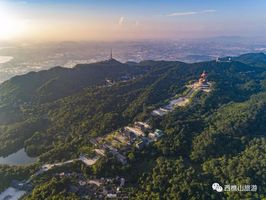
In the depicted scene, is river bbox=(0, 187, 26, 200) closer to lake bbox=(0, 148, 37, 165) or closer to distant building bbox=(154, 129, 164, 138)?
lake bbox=(0, 148, 37, 165)

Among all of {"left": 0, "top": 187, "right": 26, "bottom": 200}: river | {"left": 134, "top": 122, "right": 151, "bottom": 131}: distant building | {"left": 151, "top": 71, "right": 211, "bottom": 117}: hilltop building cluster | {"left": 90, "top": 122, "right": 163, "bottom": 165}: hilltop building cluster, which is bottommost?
{"left": 0, "top": 187, "right": 26, "bottom": 200}: river

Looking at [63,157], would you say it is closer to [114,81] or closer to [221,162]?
[221,162]

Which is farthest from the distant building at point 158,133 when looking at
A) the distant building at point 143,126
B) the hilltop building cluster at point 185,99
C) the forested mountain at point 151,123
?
the hilltop building cluster at point 185,99

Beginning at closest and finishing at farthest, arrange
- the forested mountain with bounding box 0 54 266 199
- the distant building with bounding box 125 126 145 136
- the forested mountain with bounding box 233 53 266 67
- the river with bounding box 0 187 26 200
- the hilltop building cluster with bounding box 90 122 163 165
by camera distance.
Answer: the forested mountain with bounding box 0 54 266 199, the river with bounding box 0 187 26 200, the hilltop building cluster with bounding box 90 122 163 165, the distant building with bounding box 125 126 145 136, the forested mountain with bounding box 233 53 266 67

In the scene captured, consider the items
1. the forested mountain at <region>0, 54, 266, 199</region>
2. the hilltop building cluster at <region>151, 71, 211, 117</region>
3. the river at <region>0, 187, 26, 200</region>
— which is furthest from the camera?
the hilltop building cluster at <region>151, 71, 211, 117</region>

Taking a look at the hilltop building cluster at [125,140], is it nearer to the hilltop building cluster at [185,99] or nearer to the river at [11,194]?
the hilltop building cluster at [185,99]

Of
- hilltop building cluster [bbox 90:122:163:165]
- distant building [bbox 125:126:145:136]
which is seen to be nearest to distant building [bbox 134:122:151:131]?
hilltop building cluster [bbox 90:122:163:165]

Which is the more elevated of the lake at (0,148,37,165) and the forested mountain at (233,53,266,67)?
the forested mountain at (233,53,266,67)
